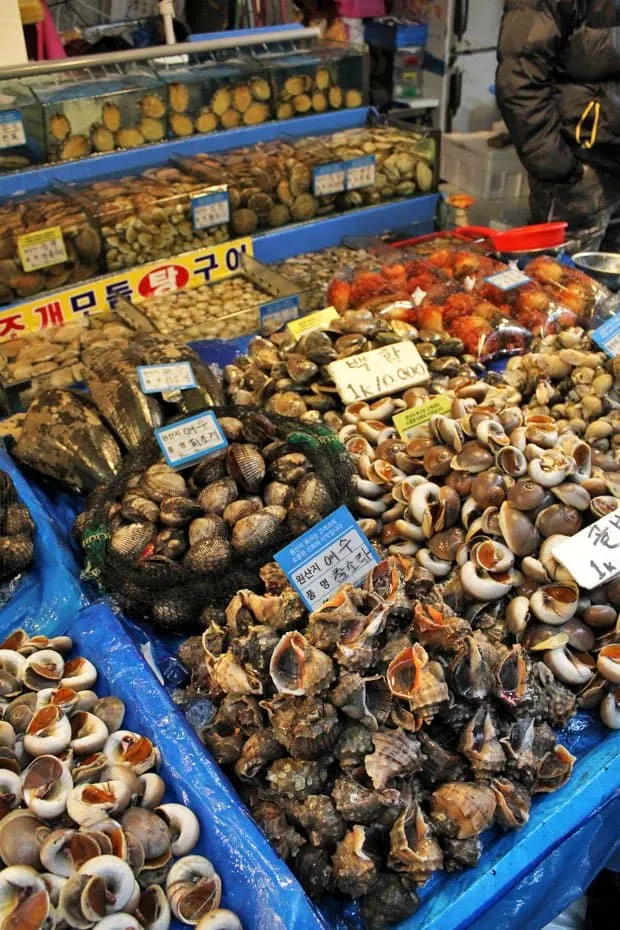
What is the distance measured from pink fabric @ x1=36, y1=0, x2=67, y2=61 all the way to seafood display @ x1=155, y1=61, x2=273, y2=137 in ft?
3.87

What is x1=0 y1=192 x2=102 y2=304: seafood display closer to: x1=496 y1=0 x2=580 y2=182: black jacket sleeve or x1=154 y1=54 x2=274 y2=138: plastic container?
x1=154 y1=54 x2=274 y2=138: plastic container

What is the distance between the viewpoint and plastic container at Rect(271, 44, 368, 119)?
4469 millimetres

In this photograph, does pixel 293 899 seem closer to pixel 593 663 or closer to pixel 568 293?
pixel 593 663

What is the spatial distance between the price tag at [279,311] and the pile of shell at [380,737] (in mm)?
1922

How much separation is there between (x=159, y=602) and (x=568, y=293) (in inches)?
81.4

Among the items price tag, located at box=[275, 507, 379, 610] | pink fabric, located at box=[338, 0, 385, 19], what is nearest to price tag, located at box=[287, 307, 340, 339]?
price tag, located at box=[275, 507, 379, 610]

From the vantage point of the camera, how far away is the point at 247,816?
1368mm

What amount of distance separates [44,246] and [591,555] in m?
2.85

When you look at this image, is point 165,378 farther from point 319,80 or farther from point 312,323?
point 319,80

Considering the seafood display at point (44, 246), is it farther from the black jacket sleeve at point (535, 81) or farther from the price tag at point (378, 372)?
the black jacket sleeve at point (535, 81)

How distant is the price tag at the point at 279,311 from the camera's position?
10.6ft

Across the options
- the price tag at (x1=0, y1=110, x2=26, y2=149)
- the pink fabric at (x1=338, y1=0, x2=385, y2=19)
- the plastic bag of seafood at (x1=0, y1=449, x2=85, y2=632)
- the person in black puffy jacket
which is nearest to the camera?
the plastic bag of seafood at (x1=0, y1=449, x2=85, y2=632)

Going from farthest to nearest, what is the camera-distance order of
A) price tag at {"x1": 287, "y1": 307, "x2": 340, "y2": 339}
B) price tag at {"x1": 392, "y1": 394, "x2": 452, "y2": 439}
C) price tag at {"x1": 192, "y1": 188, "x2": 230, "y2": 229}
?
1. price tag at {"x1": 192, "y1": 188, "x2": 230, "y2": 229}
2. price tag at {"x1": 287, "y1": 307, "x2": 340, "y2": 339}
3. price tag at {"x1": 392, "y1": 394, "x2": 452, "y2": 439}

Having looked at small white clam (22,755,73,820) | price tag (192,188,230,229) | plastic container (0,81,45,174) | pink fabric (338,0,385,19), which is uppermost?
pink fabric (338,0,385,19)
